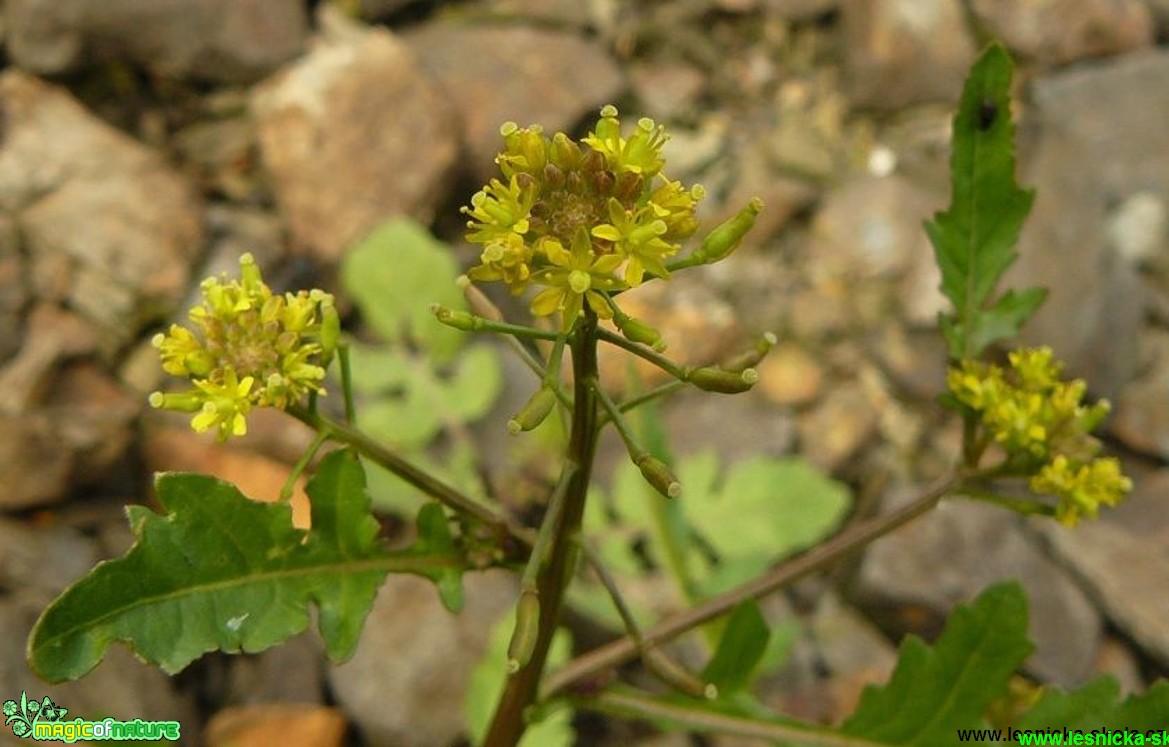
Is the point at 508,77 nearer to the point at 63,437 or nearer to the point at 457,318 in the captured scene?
the point at 63,437

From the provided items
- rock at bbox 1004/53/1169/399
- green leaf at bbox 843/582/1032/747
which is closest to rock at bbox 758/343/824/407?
rock at bbox 1004/53/1169/399

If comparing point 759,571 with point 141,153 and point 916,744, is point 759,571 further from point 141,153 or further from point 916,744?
point 141,153

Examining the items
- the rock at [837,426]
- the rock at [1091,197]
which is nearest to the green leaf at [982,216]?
the rock at [837,426]

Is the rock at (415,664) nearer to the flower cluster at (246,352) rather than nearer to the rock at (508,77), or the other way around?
the flower cluster at (246,352)

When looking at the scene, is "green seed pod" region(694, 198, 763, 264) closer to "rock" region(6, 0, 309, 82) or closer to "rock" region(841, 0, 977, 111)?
"rock" region(6, 0, 309, 82)

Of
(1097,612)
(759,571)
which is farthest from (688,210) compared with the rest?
(1097,612)

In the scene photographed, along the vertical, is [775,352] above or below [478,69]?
below
